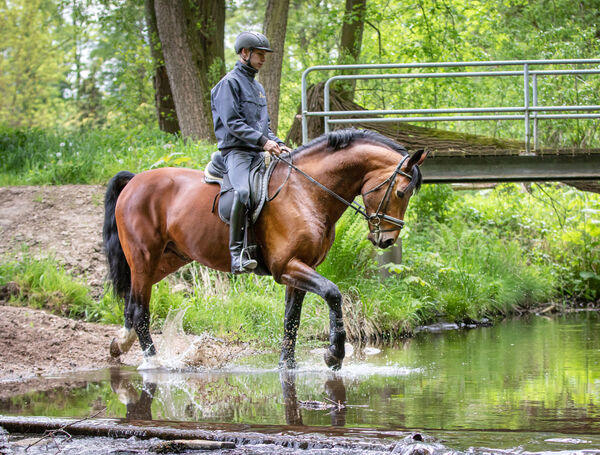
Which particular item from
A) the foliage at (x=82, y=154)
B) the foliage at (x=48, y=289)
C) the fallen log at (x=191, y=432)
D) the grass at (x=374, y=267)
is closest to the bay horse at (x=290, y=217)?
the fallen log at (x=191, y=432)

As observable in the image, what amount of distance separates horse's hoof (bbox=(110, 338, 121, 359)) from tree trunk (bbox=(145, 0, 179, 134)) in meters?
10.2

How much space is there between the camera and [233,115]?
7.62 meters

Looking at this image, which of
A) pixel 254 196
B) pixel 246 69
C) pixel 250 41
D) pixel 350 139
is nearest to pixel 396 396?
pixel 254 196

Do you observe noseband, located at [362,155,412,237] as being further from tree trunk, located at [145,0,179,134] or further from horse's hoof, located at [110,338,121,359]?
tree trunk, located at [145,0,179,134]

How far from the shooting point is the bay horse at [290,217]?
713 centimetres

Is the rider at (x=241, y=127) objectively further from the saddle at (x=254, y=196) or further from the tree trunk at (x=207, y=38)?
the tree trunk at (x=207, y=38)

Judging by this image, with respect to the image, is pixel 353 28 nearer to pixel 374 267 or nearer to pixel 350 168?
pixel 374 267

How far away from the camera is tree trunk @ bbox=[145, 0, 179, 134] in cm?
1844

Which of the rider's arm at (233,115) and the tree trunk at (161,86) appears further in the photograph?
the tree trunk at (161,86)

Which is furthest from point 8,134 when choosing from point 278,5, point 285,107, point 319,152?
point 319,152

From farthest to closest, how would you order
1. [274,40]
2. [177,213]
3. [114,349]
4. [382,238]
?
[274,40] → [114,349] → [177,213] → [382,238]

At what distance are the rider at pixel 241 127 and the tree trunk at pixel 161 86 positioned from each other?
10.9 metres

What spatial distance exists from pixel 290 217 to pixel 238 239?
0.60 meters

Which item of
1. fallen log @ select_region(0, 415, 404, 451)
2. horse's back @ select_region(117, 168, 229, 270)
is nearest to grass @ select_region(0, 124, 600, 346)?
horse's back @ select_region(117, 168, 229, 270)
